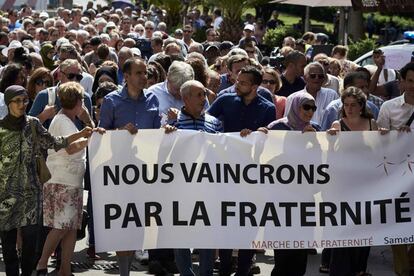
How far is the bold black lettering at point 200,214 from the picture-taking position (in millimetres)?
8531

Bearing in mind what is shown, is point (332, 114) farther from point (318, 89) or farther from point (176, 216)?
point (176, 216)

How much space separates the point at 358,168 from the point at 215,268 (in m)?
1.84

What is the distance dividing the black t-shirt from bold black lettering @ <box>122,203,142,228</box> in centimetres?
371

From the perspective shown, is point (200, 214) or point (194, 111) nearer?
point (200, 214)

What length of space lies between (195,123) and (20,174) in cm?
142

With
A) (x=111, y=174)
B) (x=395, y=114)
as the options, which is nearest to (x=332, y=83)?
(x=395, y=114)

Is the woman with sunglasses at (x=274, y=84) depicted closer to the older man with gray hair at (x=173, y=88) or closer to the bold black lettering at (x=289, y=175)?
the older man with gray hair at (x=173, y=88)

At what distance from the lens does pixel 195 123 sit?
349 inches

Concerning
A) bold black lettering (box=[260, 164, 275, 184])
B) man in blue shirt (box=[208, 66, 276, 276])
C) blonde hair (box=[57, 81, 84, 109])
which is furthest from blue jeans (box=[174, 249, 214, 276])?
blonde hair (box=[57, 81, 84, 109])

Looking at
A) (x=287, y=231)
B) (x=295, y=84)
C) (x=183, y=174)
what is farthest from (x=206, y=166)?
(x=295, y=84)

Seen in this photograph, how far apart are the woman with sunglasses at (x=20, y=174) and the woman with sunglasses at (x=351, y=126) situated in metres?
1.99

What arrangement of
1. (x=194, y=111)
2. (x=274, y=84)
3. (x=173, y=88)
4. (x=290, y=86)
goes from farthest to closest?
(x=290, y=86)
(x=274, y=84)
(x=173, y=88)
(x=194, y=111)

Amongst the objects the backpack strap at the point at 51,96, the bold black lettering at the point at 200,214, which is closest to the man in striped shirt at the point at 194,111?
the bold black lettering at the point at 200,214

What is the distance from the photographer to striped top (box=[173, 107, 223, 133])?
Result: 8.86 meters
